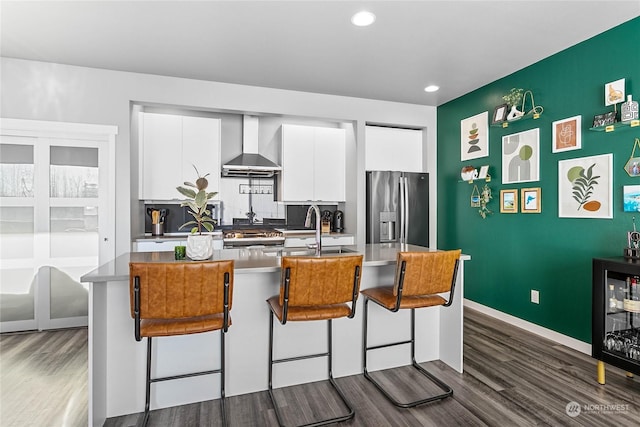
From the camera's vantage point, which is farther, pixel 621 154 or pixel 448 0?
pixel 621 154

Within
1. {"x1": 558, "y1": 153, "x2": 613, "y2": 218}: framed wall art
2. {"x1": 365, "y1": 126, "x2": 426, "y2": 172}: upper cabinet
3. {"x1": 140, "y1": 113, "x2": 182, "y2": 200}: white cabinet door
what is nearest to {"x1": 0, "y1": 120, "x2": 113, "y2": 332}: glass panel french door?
{"x1": 140, "y1": 113, "x2": 182, "y2": 200}: white cabinet door

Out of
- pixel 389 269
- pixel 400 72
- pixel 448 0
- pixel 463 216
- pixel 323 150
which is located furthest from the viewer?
pixel 323 150

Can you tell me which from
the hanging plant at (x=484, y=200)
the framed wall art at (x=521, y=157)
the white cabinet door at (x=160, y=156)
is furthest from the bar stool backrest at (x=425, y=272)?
the white cabinet door at (x=160, y=156)

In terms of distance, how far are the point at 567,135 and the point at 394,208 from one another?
2.02 metres

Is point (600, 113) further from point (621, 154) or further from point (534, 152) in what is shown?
point (534, 152)

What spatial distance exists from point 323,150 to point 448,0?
8.57 feet

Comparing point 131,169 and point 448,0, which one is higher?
point 448,0

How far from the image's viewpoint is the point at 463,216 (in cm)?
449

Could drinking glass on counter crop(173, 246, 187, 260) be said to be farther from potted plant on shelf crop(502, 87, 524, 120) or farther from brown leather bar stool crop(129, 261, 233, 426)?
potted plant on shelf crop(502, 87, 524, 120)

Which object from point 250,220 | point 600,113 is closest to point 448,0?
point 600,113

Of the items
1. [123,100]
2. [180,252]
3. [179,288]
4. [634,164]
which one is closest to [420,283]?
[179,288]

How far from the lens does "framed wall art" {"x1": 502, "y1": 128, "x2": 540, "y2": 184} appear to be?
346 cm

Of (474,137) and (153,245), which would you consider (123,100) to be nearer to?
(153,245)

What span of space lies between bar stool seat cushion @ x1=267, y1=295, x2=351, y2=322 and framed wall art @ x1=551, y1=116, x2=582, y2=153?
8.40 feet
